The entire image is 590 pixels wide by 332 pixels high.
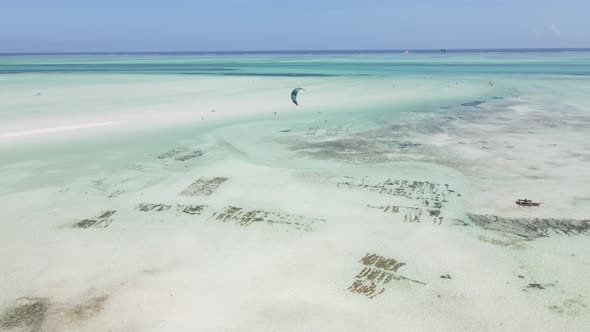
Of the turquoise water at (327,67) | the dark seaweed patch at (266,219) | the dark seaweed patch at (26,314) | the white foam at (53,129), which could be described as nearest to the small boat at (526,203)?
the dark seaweed patch at (266,219)

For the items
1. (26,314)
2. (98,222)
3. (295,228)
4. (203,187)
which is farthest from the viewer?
(203,187)

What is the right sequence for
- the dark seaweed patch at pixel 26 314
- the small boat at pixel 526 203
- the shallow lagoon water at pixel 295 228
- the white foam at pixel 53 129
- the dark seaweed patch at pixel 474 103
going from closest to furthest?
the dark seaweed patch at pixel 26 314
the shallow lagoon water at pixel 295 228
the small boat at pixel 526 203
the white foam at pixel 53 129
the dark seaweed patch at pixel 474 103

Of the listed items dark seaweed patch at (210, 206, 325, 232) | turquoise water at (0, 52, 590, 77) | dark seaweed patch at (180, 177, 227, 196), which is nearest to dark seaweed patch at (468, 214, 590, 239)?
dark seaweed patch at (210, 206, 325, 232)

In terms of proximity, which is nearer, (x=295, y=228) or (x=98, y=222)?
(x=295, y=228)

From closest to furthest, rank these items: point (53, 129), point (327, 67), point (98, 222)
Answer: point (98, 222), point (53, 129), point (327, 67)

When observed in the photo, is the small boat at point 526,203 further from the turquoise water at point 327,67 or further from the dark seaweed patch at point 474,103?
the turquoise water at point 327,67

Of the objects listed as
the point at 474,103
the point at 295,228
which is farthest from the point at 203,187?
the point at 474,103

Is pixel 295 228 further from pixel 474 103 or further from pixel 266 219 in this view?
pixel 474 103

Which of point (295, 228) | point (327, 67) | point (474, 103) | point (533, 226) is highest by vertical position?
point (327, 67)

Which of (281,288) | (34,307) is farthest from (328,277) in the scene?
(34,307)
